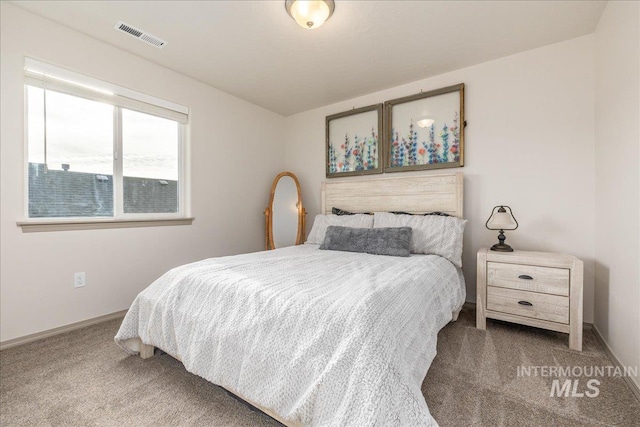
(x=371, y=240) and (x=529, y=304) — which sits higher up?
(x=371, y=240)

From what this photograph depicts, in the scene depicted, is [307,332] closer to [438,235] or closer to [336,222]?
[438,235]

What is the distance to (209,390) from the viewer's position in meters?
1.47

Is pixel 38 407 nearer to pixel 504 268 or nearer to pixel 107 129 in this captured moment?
pixel 107 129

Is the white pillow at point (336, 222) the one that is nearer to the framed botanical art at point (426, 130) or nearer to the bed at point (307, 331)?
the framed botanical art at point (426, 130)

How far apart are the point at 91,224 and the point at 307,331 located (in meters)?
2.28

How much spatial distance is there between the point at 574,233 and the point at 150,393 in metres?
3.25

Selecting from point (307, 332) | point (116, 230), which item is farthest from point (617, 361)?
point (116, 230)

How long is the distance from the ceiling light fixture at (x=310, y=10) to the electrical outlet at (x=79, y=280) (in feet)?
8.68

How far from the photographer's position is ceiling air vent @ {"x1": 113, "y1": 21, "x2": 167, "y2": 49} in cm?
213

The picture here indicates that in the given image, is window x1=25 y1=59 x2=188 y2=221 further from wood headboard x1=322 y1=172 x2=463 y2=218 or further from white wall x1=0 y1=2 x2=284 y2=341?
wood headboard x1=322 y1=172 x2=463 y2=218

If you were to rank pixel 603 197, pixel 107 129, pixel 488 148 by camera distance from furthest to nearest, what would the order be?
pixel 488 148 < pixel 107 129 < pixel 603 197

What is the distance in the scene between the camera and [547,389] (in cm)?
146

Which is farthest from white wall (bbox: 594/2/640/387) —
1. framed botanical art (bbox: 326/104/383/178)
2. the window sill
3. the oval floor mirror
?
the window sill

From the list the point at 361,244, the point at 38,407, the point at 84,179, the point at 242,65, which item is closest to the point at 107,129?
the point at 84,179
